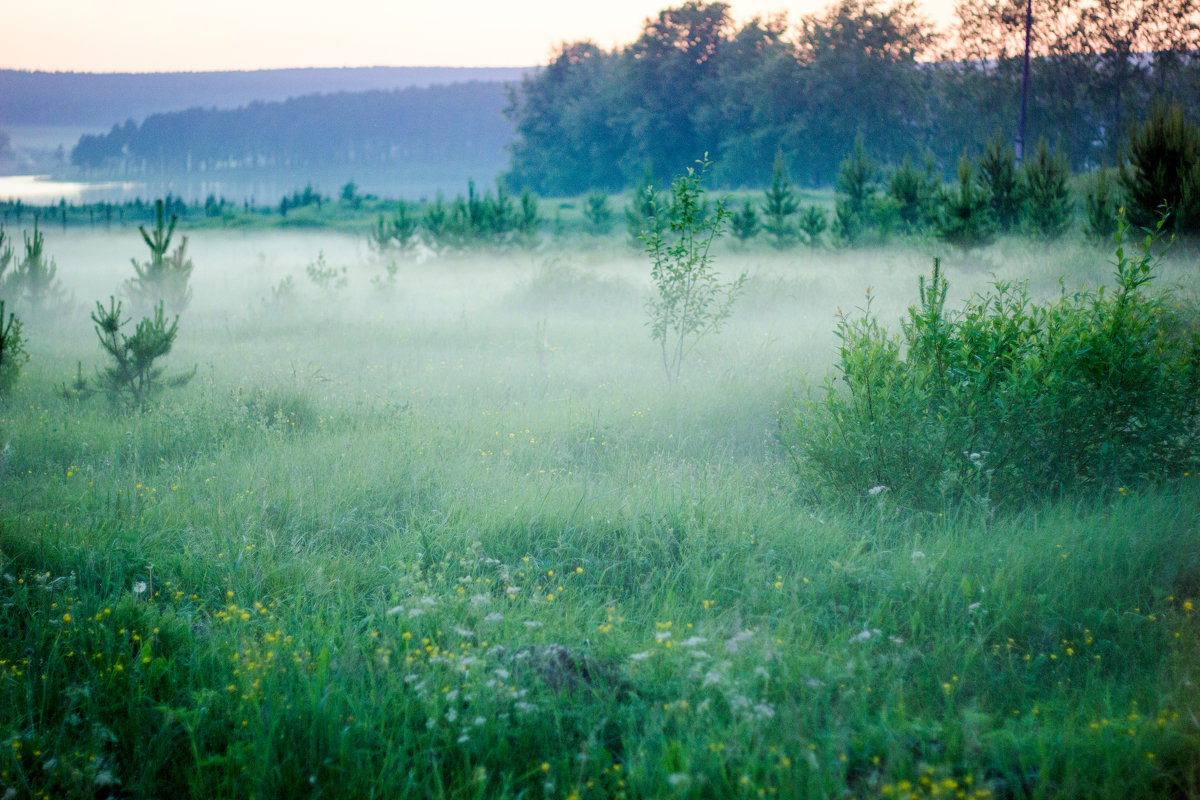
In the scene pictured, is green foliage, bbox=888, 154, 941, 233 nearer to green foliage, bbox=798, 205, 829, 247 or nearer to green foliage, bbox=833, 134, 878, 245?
green foliage, bbox=833, 134, 878, 245

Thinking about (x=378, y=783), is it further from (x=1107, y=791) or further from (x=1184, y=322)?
(x=1184, y=322)

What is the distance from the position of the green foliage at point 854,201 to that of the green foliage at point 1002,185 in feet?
15.4

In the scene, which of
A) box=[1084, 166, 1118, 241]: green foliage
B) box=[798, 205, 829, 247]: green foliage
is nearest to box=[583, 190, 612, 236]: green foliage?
box=[798, 205, 829, 247]: green foliage

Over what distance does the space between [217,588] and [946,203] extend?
21.0 meters

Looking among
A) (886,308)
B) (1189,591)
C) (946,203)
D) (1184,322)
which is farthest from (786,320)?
(1189,591)

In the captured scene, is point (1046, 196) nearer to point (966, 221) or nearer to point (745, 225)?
point (966, 221)

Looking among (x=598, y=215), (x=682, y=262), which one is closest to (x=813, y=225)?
(x=598, y=215)

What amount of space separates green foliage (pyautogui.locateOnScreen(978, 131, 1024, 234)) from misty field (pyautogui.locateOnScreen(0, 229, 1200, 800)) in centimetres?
1953

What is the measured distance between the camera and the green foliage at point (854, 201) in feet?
89.9

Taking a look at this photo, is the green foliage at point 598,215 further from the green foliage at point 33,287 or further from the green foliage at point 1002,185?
the green foliage at point 33,287

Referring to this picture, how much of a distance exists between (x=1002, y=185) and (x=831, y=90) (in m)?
31.3

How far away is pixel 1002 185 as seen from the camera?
23.0 metres

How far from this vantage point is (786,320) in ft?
47.3

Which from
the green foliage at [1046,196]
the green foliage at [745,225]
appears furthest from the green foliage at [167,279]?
the green foliage at [745,225]
